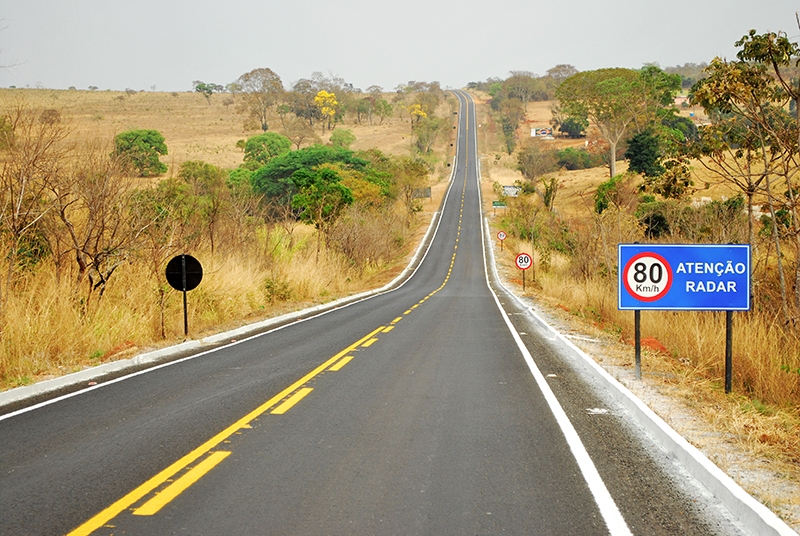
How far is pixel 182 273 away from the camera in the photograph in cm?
1412

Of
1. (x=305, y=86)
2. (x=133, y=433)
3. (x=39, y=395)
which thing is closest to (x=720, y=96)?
(x=133, y=433)

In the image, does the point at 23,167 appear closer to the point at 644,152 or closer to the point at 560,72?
the point at 644,152

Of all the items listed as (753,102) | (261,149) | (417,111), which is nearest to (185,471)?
(753,102)

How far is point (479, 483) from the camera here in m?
5.24

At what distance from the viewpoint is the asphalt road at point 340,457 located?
4516mm

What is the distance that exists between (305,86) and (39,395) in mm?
152397

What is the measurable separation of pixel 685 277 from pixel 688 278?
39mm

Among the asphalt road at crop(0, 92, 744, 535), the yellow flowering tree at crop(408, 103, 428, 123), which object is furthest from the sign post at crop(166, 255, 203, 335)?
the yellow flowering tree at crop(408, 103, 428, 123)

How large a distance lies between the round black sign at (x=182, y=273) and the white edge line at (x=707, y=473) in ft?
29.3

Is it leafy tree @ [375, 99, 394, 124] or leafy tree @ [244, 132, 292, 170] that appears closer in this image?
leafy tree @ [244, 132, 292, 170]

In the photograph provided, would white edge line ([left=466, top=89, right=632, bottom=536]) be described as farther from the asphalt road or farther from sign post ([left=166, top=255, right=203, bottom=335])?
sign post ([left=166, top=255, right=203, bottom=335])

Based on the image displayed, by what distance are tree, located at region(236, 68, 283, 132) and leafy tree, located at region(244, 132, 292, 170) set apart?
36.6 m

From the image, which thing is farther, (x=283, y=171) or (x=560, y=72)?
(x=560, y=72)

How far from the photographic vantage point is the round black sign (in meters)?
14.1
